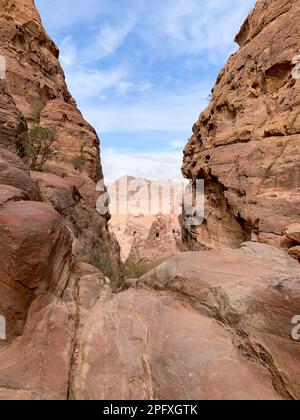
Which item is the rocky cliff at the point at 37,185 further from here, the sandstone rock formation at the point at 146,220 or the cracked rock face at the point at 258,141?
the cracked rock face at the point at 258,141

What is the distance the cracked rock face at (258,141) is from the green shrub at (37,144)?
9296 mm

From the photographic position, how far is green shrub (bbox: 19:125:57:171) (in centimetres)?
1270

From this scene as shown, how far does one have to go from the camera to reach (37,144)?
15039mm

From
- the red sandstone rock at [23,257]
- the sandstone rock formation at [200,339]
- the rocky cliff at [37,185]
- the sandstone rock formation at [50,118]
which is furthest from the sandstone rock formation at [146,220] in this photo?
the red sandstone rock at [23,257]

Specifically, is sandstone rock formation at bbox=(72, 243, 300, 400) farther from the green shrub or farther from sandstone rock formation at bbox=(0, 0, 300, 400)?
the green shrub

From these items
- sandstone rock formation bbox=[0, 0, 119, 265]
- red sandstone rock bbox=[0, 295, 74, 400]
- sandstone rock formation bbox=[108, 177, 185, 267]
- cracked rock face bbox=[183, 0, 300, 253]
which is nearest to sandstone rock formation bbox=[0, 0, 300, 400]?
red sandstone rock bbox=[0, 295, 74, 400]

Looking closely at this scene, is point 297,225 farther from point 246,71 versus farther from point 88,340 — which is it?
point 246,71

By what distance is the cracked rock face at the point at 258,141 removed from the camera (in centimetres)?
1095

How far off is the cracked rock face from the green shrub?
366 inches

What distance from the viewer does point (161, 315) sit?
488cm

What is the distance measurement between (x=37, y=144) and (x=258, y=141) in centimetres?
1191

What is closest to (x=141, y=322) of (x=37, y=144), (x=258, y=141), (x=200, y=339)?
(x=200, y=339)

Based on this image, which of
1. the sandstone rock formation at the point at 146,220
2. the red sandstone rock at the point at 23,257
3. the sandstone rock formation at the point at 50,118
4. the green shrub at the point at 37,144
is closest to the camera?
the red sandstone rock at the point at 23,257

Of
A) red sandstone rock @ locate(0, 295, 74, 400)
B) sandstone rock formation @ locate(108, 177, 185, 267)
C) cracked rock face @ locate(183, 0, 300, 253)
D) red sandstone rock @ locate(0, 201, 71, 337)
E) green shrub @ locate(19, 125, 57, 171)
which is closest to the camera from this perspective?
red sandstone rock @ locate(0, 295, 74, 400)
